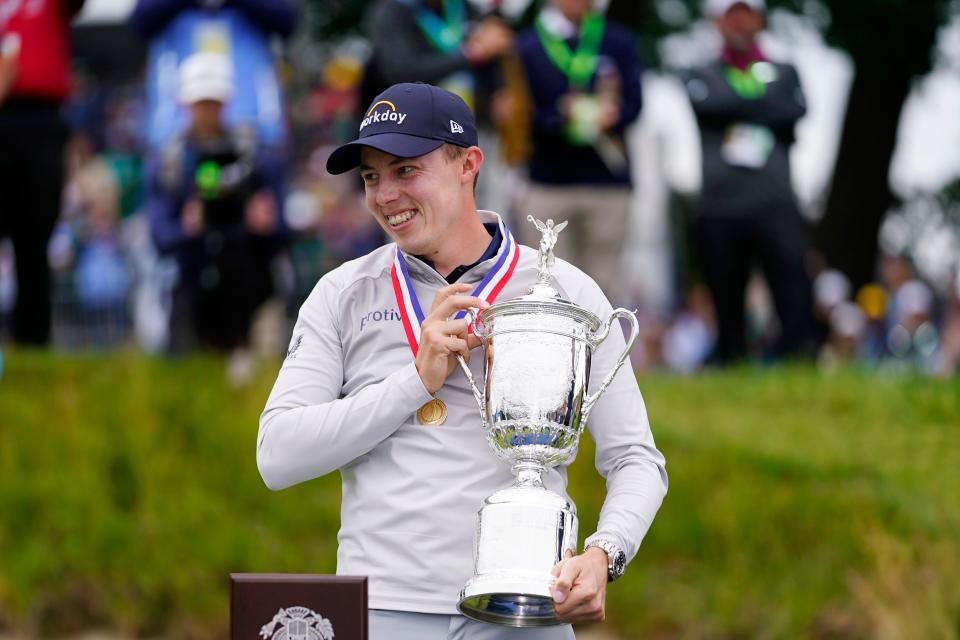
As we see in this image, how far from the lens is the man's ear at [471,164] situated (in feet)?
12.3

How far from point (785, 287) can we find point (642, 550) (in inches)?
89.6

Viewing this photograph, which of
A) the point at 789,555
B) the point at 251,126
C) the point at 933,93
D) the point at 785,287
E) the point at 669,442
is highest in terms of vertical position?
the point at 933,93

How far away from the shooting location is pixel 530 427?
3.40 m

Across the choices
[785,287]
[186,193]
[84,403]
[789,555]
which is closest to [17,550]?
[84,403]

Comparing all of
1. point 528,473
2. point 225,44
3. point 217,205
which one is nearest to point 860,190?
point 225,44

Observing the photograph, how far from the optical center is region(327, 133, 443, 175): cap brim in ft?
11.5

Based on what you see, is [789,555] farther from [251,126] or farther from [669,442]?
[251,126]

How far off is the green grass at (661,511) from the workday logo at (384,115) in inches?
164

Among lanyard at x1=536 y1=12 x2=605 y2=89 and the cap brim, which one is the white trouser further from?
lanyard at x1=536 y1=12 x2=605 y2=89

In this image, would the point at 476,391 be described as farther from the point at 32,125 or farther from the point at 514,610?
the point at 32,125

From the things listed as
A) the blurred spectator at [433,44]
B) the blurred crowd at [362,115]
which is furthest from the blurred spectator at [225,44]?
the blurred spectator at [433,44]

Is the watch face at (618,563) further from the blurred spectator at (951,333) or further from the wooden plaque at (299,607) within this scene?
the blurred spectator at (951,333)

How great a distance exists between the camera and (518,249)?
3.79 metres

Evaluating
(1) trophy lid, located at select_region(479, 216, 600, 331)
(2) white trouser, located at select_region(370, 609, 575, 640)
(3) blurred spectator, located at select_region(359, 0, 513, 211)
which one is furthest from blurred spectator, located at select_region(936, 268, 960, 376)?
(2) white trouser, located at select_region(370, 609, 575, 640)
